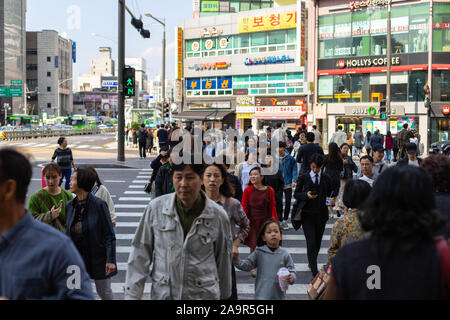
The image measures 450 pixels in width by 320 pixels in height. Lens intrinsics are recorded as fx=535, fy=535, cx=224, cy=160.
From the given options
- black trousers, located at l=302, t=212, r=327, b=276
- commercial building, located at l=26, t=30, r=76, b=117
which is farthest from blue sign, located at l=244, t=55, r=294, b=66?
commercial building, located at l=26, t=30, r=76, b=117

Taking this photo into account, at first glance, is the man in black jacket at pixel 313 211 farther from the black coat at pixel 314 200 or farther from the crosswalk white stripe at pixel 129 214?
the crosswalk white stripe at pixel 129 214

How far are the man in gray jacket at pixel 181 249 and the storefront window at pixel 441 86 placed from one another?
1501 inches

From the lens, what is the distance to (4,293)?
2.42 meters

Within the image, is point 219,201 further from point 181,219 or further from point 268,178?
point 268,178

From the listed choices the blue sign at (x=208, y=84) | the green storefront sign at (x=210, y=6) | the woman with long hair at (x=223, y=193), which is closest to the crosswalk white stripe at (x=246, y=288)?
the woman with long hair at (x=223, y=193)

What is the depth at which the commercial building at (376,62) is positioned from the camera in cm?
3856

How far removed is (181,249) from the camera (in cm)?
353

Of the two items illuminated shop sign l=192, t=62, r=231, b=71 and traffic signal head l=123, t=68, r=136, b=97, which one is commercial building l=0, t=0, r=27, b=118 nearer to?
illuminated shop sign l=192, t=62, r=231, b=71

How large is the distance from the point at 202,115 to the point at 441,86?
2494 centimetres

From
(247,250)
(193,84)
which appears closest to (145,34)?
(247,250)

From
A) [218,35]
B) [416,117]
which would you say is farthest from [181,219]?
[218,35]

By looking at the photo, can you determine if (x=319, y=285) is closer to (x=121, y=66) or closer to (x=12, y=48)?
(x=121, y=66)

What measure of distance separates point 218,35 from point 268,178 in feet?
154

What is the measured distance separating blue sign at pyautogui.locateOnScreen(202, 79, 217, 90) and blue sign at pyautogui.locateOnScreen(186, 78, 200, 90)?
89cm
